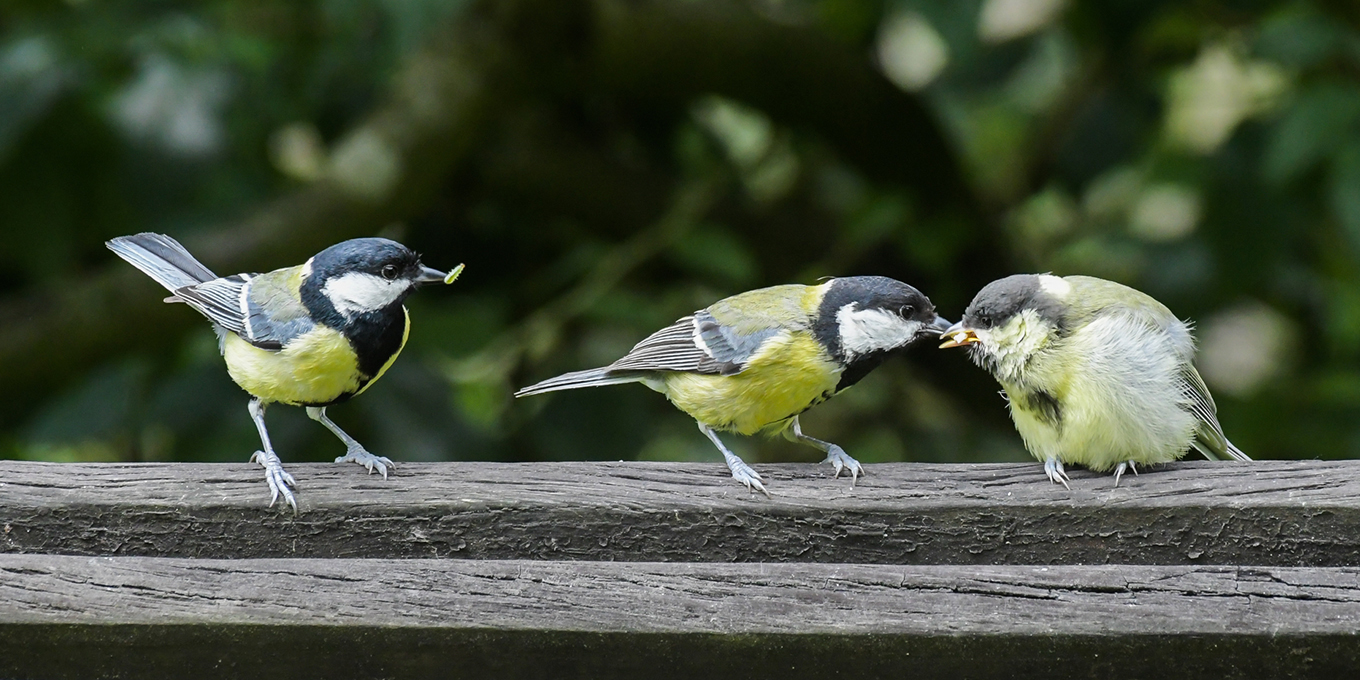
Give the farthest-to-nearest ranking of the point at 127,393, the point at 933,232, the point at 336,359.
→ 1. the point at 933,232
2. the point at 127,393
3. the point at 336,359

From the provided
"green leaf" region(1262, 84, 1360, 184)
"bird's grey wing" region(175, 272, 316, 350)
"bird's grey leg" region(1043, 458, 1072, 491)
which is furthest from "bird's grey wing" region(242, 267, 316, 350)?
"green leaf" region(1262, 84, 1360, 184)

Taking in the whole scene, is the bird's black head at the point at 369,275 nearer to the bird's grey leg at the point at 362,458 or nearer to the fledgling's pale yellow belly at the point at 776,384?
the bird's grey leg at the point at 362,458

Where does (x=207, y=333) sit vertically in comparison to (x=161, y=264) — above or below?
below

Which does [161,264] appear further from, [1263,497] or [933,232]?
[933,232]

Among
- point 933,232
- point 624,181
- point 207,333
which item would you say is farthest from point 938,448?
point 207,333

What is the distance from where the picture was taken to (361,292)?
1639mm

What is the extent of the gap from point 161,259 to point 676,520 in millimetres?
986

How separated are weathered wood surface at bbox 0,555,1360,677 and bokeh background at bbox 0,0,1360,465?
1.09m

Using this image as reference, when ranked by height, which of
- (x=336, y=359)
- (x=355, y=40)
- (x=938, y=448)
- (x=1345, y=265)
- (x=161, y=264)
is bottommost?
(x=938, y=448)

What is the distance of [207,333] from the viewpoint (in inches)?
108

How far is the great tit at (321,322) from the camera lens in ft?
5.31

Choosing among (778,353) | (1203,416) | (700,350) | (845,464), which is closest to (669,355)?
(700,350)

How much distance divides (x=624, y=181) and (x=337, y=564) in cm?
217

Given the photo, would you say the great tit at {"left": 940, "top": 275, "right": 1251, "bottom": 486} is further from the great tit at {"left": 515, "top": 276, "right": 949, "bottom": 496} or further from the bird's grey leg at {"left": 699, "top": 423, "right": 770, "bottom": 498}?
the bird's grey leg at {"left": 699, "top": 423, "right": 770, "bottom": 498}
